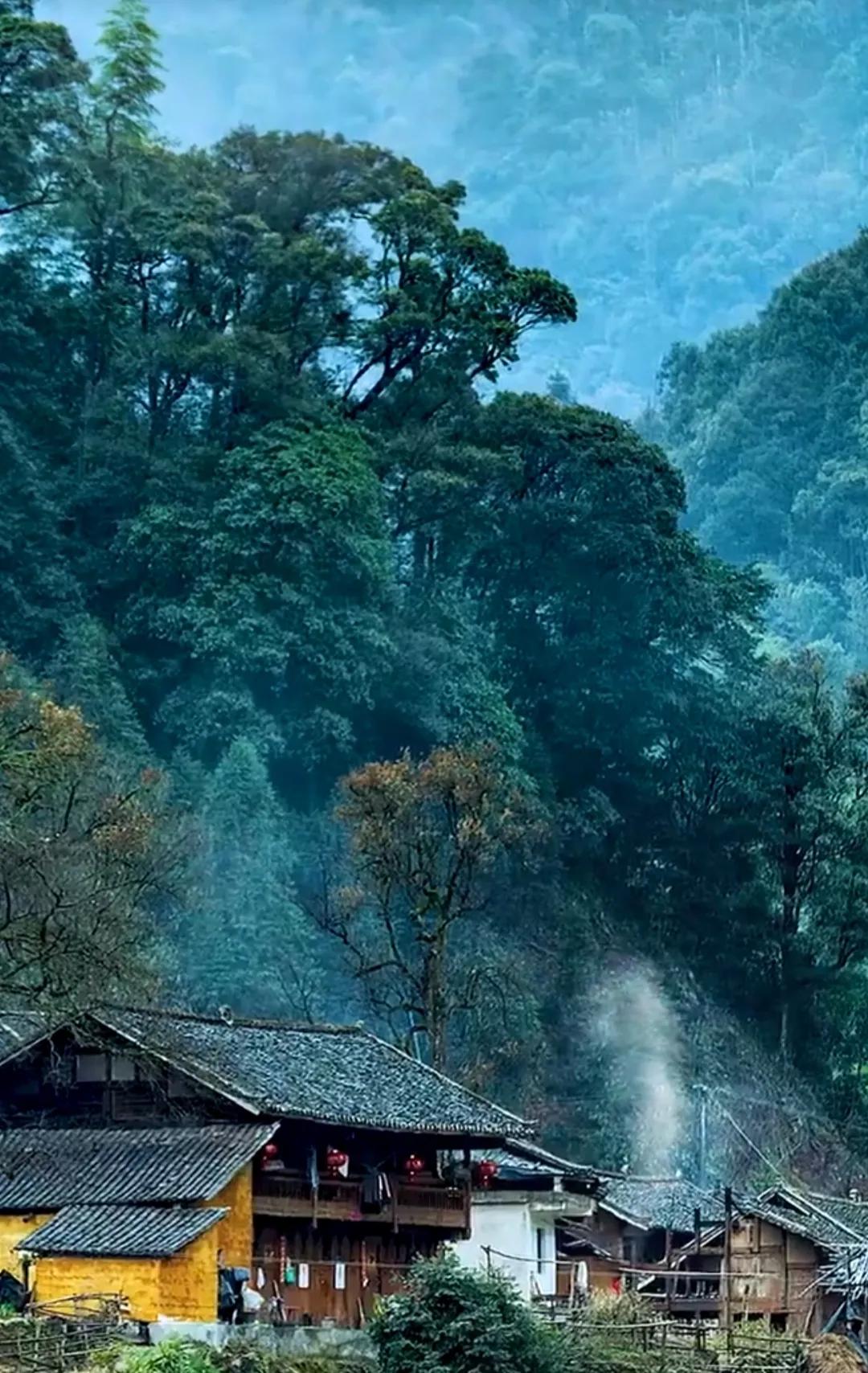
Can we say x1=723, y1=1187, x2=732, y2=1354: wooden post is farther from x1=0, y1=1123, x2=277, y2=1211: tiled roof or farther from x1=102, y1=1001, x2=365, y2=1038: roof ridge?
x1=0, y1=1123, x2=277, y2=1211: tiled roof

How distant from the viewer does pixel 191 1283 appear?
4050cm

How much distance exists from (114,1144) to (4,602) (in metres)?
34.4

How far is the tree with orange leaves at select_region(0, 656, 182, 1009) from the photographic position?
37875 mm

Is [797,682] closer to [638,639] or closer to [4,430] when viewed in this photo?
[638,639]

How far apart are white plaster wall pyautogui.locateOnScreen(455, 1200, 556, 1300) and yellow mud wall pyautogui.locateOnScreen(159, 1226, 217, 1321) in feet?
37.2

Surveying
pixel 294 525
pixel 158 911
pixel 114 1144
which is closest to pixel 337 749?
pixel 294 525

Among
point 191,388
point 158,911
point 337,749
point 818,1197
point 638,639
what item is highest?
point 191,388

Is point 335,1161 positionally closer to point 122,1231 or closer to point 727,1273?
point 122,1231

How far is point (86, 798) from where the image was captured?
5525cm

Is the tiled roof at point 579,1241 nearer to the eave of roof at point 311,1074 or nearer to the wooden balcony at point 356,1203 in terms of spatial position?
the wooden balcony at point 356,1203

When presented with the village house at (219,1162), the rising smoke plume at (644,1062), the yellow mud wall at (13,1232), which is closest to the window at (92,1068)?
the village house at (219,1162)

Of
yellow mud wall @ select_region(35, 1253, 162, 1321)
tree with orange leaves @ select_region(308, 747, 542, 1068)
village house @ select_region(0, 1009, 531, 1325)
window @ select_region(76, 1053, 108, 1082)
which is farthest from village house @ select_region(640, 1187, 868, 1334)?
yellow mud wall @ select_region(35, 1253, 162, 1321)

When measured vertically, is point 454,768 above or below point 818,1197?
above

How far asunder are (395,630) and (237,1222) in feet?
127
